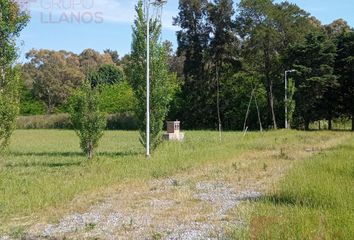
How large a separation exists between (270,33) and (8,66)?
38.5 meters

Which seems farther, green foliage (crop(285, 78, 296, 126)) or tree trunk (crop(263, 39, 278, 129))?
tree trunk (crop(263, 39, 278, 129))

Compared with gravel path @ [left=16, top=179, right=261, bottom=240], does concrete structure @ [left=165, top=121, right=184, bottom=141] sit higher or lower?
higher

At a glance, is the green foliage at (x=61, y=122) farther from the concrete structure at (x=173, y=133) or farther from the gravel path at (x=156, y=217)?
the gravel path at (x=156, y=217)

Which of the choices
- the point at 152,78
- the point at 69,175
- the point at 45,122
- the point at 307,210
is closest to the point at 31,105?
the point at 45,122

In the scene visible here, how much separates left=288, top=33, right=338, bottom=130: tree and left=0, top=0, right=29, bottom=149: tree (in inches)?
1409

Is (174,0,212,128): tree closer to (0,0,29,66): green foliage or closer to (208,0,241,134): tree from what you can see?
(208,0,241,134): tree

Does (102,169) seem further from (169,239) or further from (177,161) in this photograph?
(169,239)

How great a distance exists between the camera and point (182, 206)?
916 centimetres

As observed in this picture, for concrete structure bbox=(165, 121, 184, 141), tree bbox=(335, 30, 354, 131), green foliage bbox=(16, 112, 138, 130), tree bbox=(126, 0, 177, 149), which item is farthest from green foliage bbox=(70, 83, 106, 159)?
green foliage bbox=(16, 112, 138, 130)

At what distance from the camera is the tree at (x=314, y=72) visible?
45.6 m

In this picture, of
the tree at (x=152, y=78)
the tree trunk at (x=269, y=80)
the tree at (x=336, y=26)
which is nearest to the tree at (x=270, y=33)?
the tree trunk at (x=269, y=80)

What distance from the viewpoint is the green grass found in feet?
20.9

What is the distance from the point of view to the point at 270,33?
160 ft

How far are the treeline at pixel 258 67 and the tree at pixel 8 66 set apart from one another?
2957 centimetres
